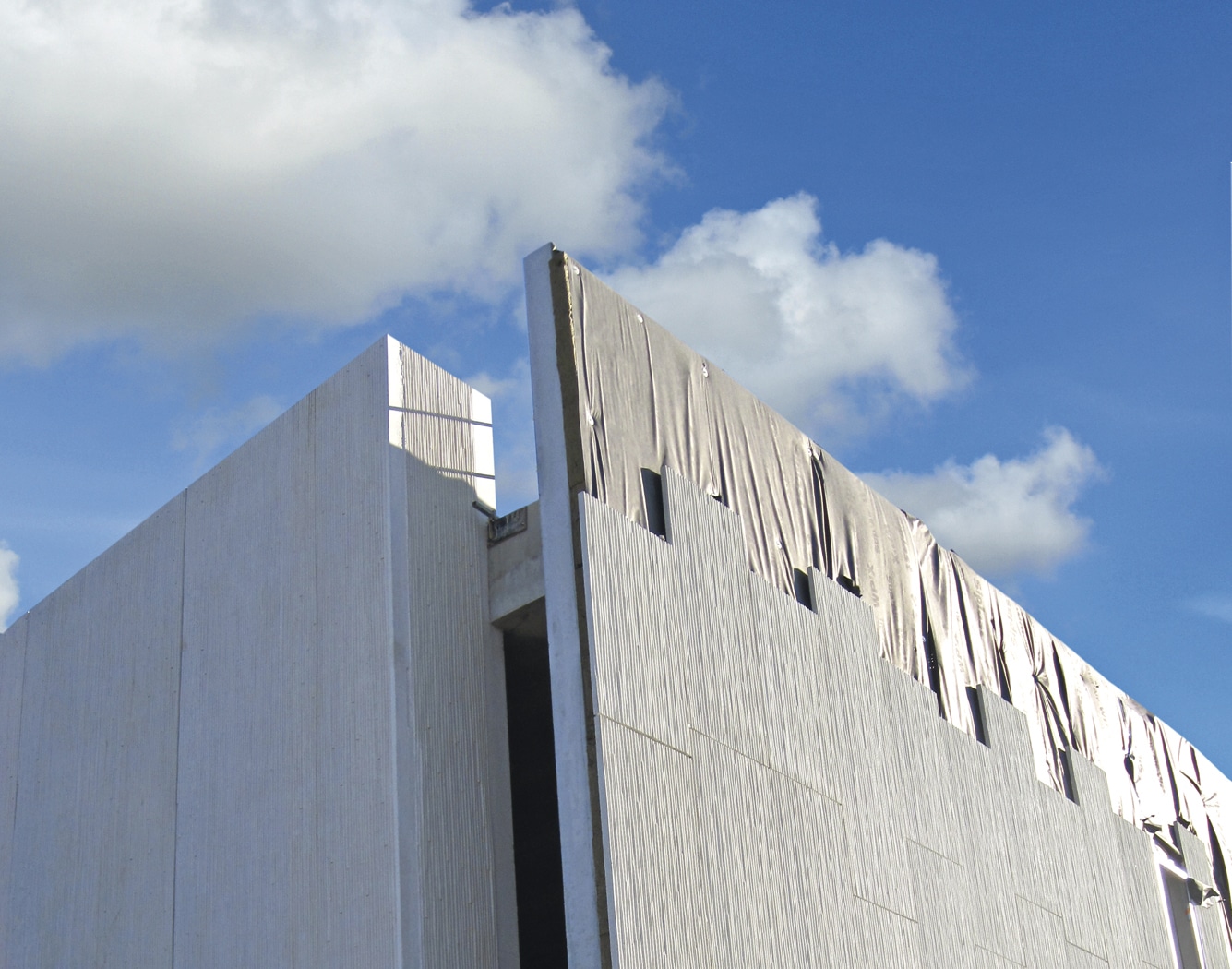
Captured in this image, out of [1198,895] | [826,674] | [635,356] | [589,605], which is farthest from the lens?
[1198,895]

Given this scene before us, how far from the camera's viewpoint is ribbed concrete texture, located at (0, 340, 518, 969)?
1206 cm

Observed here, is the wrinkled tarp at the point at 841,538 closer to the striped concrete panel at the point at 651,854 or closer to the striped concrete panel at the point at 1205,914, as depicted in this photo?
the striped concrete panel at the point at 1205,914

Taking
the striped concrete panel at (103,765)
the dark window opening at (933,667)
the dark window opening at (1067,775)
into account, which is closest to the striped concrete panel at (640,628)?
the striped concrete panel at (103,765)

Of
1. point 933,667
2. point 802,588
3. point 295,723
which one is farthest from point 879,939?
point 295,723

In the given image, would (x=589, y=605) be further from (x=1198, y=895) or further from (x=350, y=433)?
(x=1198, y=895)

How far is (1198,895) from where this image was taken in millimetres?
22516

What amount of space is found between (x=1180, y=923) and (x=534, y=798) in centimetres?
1162

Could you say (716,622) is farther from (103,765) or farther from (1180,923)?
(1180,923)

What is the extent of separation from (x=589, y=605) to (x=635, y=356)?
278 centimetres

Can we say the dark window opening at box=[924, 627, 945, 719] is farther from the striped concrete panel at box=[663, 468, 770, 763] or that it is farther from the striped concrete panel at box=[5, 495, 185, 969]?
the striped concrete panel at box=[5, 495, 185, 969]

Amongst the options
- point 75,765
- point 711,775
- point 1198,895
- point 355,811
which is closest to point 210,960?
point 355,811

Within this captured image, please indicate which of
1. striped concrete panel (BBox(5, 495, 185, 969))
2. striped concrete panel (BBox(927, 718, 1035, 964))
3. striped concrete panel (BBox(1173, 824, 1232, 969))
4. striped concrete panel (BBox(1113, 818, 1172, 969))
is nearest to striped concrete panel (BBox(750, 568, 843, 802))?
striped concrete panel (BBox(927, 718, 1035, 964))

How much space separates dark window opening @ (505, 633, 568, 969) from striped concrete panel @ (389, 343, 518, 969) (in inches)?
38.9

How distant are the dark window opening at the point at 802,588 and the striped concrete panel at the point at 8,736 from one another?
8553 millimetres
